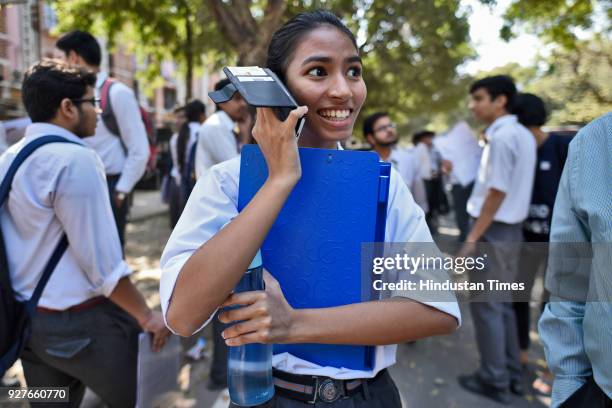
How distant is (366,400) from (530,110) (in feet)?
9.91

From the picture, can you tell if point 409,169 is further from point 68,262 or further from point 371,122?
point 68,262

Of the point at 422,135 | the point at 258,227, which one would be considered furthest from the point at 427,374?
the point at 422,135

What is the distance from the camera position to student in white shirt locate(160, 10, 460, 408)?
941 mm

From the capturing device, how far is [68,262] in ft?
6.07

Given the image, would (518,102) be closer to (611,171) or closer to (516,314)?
(516,314)

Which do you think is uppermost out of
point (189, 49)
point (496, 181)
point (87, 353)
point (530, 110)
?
point (189, 49)

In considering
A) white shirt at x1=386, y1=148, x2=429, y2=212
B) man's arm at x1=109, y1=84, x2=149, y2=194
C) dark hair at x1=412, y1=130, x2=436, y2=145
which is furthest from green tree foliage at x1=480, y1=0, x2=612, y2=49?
man's arm at x1=109, y1=84, x2=149, y2=194

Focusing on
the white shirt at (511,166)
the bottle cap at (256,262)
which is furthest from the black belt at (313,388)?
the white shirt at (511,166)

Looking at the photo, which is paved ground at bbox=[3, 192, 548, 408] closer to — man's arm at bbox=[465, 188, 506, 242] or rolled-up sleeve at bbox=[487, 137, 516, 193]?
man's arm at bbox=[465, 188, 506, 242]

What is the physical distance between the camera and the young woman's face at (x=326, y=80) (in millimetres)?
1224

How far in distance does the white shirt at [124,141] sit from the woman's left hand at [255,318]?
2746mm

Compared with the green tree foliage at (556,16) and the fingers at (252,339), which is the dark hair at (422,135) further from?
the fingers at (252,339)

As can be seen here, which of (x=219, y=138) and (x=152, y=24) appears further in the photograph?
(x=152, y=24)

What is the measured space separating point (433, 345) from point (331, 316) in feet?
11.4
